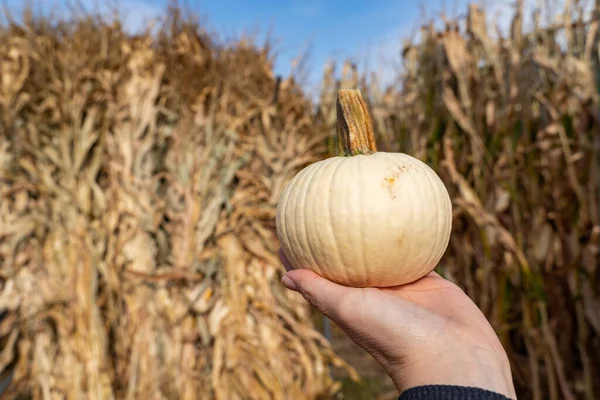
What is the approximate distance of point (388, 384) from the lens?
195 inches

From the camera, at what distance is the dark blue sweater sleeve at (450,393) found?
1.02 meters

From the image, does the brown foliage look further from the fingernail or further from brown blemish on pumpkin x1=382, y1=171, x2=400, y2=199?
brown blemish on pumpkin x1=382, y1=171, x2=400, y2=199

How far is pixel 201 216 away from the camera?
3.29 metres

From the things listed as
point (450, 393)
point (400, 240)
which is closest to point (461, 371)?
point (450, 393)

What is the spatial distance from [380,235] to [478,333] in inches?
14.5

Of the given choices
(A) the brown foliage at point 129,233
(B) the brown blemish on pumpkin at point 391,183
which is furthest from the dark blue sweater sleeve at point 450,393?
(A) the brown foliage at point 129,233

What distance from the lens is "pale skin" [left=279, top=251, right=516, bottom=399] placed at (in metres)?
1.12

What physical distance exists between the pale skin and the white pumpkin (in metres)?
0.08

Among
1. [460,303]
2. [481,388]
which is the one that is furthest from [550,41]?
[481,388]

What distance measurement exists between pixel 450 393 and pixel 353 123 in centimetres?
80

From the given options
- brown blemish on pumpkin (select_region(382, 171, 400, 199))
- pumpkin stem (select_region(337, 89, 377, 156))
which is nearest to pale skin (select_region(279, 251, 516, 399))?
brown blemish on pumpkin (select_region(382, 171, 400, 199))

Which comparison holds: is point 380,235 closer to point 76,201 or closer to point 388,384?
point 76,201

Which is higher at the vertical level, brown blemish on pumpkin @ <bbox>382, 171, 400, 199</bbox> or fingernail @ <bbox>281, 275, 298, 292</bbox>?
brown blemish on pumpkin @ <bbox>382, 171, 400, 199</bbox>

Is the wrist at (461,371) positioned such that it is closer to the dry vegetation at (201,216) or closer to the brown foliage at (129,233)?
the dry vegetation at (201,216)
